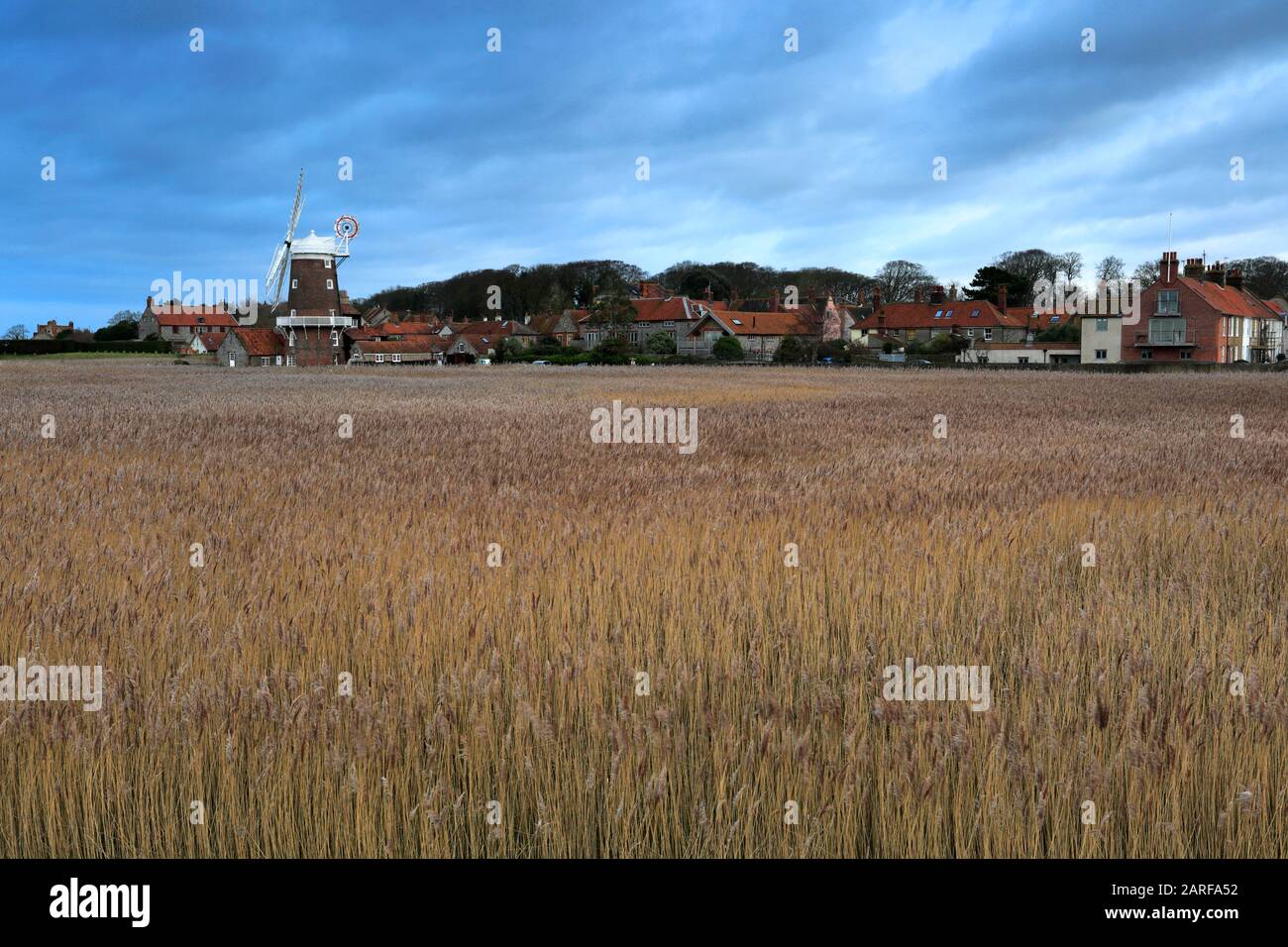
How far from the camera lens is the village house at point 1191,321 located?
8669 centimetres

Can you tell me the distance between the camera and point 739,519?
8.89 meters

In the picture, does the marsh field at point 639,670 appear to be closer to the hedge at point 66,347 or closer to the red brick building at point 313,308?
the red brick building at point 313,308

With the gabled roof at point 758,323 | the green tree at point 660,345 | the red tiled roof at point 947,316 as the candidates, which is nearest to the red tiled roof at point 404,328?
the gabled roof at point 758,323

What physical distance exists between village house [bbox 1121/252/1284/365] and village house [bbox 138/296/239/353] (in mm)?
132731

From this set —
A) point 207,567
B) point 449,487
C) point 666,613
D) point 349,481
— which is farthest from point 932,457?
point 207,567

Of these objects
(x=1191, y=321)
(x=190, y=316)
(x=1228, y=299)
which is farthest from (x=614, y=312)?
(x=190, y=316)

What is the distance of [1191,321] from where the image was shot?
286ft

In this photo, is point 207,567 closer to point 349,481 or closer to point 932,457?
point 349,481

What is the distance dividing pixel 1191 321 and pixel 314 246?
89.2 meters

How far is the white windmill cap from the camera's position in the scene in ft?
346

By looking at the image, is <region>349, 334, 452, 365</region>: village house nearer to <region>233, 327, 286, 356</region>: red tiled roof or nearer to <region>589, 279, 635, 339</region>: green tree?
<region>233, 327, 286, 356</region>: red tiled roof

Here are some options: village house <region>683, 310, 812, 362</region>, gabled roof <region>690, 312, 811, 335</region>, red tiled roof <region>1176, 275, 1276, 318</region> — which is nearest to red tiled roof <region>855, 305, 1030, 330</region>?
gabled roof <region>690, 312, 811, 335</region>

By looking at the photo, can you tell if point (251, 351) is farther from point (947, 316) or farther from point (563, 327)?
point (947, 316)
